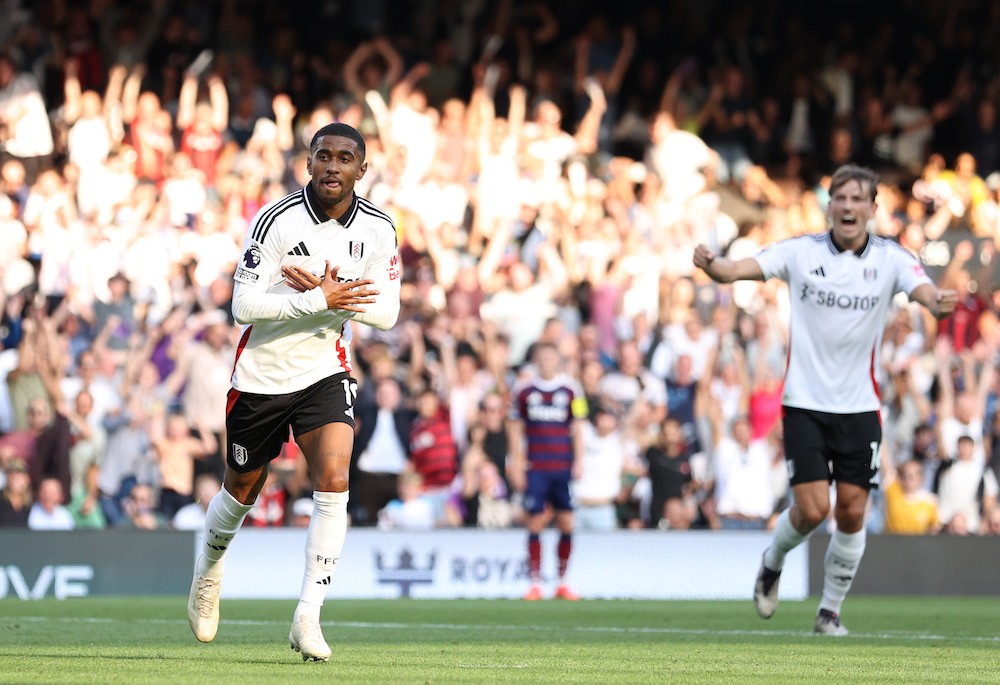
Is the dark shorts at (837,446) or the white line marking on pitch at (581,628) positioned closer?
the dark shorts at (837,446)

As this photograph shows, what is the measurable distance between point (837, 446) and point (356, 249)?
340cm

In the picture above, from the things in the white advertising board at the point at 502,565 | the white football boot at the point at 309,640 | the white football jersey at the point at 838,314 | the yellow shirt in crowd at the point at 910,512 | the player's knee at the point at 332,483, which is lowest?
the white advertising board at the point at 502,565

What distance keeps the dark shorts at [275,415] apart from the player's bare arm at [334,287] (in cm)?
46

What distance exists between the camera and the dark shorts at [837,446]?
10.5 metres

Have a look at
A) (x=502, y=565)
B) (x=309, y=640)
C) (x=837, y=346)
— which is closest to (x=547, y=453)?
(x=502, y=565)

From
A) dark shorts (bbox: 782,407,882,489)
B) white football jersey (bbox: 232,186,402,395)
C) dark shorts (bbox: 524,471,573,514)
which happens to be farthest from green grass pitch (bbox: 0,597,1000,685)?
dark shorts (bbox: 524,471,573,514)

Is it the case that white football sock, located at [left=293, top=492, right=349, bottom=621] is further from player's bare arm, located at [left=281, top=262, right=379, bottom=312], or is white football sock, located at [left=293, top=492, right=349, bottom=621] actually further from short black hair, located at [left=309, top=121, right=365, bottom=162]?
short black hair, located at [left=309, top=121, right=365, bottom=162]

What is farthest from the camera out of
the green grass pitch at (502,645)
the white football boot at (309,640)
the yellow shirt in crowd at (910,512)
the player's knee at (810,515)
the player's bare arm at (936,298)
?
the yellow shirt in crowd at (910,512)

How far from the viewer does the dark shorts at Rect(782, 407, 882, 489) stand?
1045cm

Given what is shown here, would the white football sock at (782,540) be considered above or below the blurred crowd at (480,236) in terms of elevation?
below

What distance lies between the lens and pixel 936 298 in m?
10.1

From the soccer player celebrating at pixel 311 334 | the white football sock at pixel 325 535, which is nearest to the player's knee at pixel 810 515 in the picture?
the soccer player celebrating at pixel 311 334

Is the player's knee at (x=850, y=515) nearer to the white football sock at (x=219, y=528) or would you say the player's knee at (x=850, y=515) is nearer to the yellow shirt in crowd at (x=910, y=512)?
the white football sock at (x=219, y=528)

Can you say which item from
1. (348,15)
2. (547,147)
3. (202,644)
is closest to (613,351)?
(547,147)
